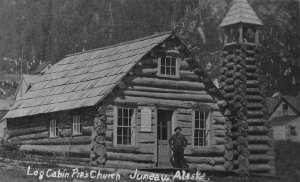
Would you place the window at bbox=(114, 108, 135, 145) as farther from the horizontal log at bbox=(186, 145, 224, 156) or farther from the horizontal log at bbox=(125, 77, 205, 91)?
the horizontal log at bbox=(186, 145, 224, 156)

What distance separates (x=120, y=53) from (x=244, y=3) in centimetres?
844

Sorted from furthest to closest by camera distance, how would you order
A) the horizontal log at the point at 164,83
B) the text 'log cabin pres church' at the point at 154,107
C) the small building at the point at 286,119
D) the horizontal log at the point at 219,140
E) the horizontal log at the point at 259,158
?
the small building at the point at 286,119 → the horizontal log at the point at 259,158 → the horizontal log at the point at 219,140 → the horizontal log at the point at 164,83 → the text 'log cabin pres church' at the point at 154,107

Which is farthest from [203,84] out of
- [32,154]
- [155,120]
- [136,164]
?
[32,154]

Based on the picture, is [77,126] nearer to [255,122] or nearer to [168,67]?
[168,67]

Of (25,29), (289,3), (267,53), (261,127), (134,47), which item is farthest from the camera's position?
(25,29)

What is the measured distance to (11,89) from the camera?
155250mm

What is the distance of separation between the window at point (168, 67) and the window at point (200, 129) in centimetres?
217

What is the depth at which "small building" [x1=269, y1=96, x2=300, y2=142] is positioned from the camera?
72.9 m

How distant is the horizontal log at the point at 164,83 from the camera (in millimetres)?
27328

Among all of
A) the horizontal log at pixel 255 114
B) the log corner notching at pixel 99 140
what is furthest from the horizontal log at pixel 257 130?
the log corner notching at pixel 99 140

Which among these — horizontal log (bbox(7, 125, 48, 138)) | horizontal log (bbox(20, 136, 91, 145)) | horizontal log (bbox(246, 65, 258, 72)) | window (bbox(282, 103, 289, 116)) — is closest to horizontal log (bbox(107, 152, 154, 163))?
horizontal log (bbox(20, 136, 91, 145))

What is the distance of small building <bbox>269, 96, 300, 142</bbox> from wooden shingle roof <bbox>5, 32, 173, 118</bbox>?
43467 mm

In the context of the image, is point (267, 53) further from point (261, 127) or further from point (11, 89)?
point (261, 127)

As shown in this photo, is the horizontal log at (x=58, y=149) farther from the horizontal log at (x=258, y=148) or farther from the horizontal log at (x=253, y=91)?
the horizontal log at (x=253, y=91)
